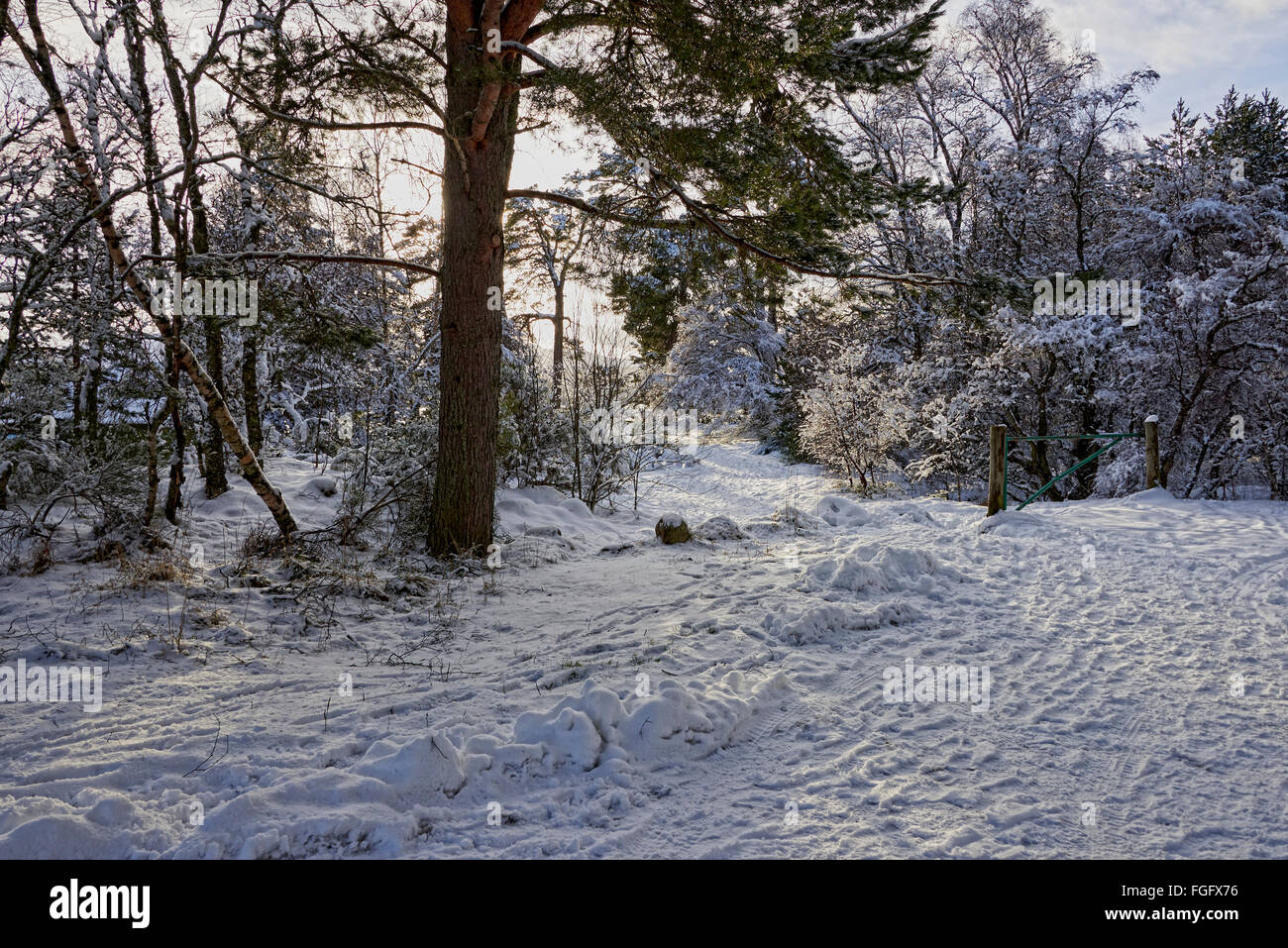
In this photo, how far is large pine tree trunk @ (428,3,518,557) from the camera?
6.26 metres

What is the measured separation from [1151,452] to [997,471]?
2.88 m

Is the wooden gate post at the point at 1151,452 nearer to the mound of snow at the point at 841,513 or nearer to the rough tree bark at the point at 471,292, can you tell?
the mound of snow at the point at 841,513

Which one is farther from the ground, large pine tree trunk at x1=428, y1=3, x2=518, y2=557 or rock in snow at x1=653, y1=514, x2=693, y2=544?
large pine tree trunk at x1=428, y1=3, x2=518, y2=557

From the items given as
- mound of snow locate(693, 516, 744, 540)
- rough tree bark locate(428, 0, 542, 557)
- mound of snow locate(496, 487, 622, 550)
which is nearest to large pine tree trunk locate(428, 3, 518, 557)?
rough tree bark locate(428, 0, 542, 557)

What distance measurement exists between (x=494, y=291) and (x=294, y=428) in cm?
985

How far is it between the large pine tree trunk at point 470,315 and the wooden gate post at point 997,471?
22.1 feet

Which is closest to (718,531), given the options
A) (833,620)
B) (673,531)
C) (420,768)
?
(673,531)

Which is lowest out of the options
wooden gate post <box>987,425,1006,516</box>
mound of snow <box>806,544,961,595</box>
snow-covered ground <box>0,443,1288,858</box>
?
snow-covered ground <box>0,443,1288,858</box>

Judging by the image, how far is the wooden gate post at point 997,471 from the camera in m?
8.46

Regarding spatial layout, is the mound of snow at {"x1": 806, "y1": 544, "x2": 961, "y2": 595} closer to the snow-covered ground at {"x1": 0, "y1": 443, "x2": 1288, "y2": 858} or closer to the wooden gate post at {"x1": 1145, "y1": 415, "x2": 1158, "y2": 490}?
the snow-covered ground at {"x1": 0, "y1": 443, "x2": 1288, "y2": 858}

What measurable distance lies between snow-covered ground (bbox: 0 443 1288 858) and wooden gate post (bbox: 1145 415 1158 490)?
2996 millimetres
